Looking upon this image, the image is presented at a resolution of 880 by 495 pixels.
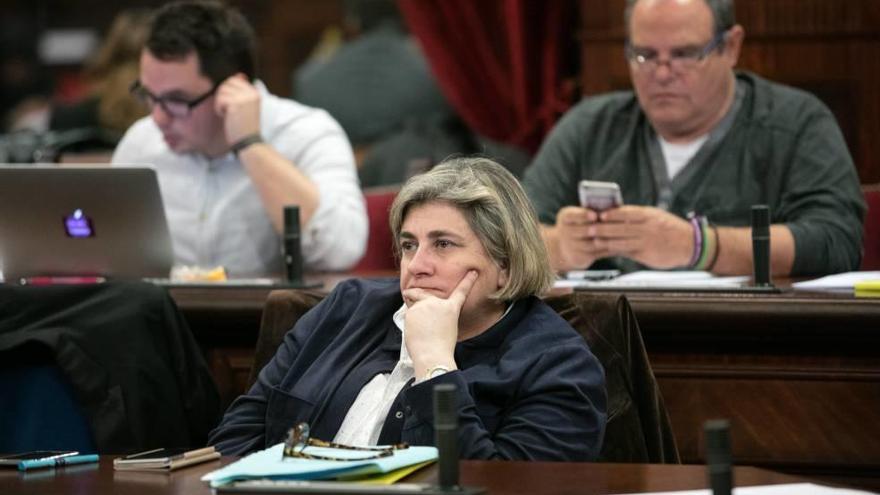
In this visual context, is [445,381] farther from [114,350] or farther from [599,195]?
[599,195]

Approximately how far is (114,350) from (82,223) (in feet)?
2.32

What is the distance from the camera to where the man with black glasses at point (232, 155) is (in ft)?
14.0

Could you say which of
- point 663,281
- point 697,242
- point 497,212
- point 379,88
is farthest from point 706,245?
point 379,88

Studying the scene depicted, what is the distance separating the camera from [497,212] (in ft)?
8.81

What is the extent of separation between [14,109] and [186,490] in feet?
24.9

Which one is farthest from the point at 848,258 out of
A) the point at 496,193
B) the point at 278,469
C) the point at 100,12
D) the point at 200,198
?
the point at 100,12

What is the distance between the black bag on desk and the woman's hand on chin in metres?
0.69

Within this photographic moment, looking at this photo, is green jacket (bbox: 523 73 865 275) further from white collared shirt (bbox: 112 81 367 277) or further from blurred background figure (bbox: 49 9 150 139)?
blurred background figure (bbox: 49 9 150 139)

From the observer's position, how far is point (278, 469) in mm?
2031

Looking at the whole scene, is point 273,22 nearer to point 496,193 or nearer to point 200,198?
point 200,198

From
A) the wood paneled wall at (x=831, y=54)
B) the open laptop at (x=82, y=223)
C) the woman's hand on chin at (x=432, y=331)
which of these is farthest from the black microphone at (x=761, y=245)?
the wood paneled wall at (x=831, y=54)

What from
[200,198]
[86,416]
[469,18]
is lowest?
[86,416]

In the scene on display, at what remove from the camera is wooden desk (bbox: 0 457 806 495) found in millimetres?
1972

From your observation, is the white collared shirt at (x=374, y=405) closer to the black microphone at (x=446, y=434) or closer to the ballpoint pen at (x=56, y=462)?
the ballpoint pen at (x=56, y=462)
